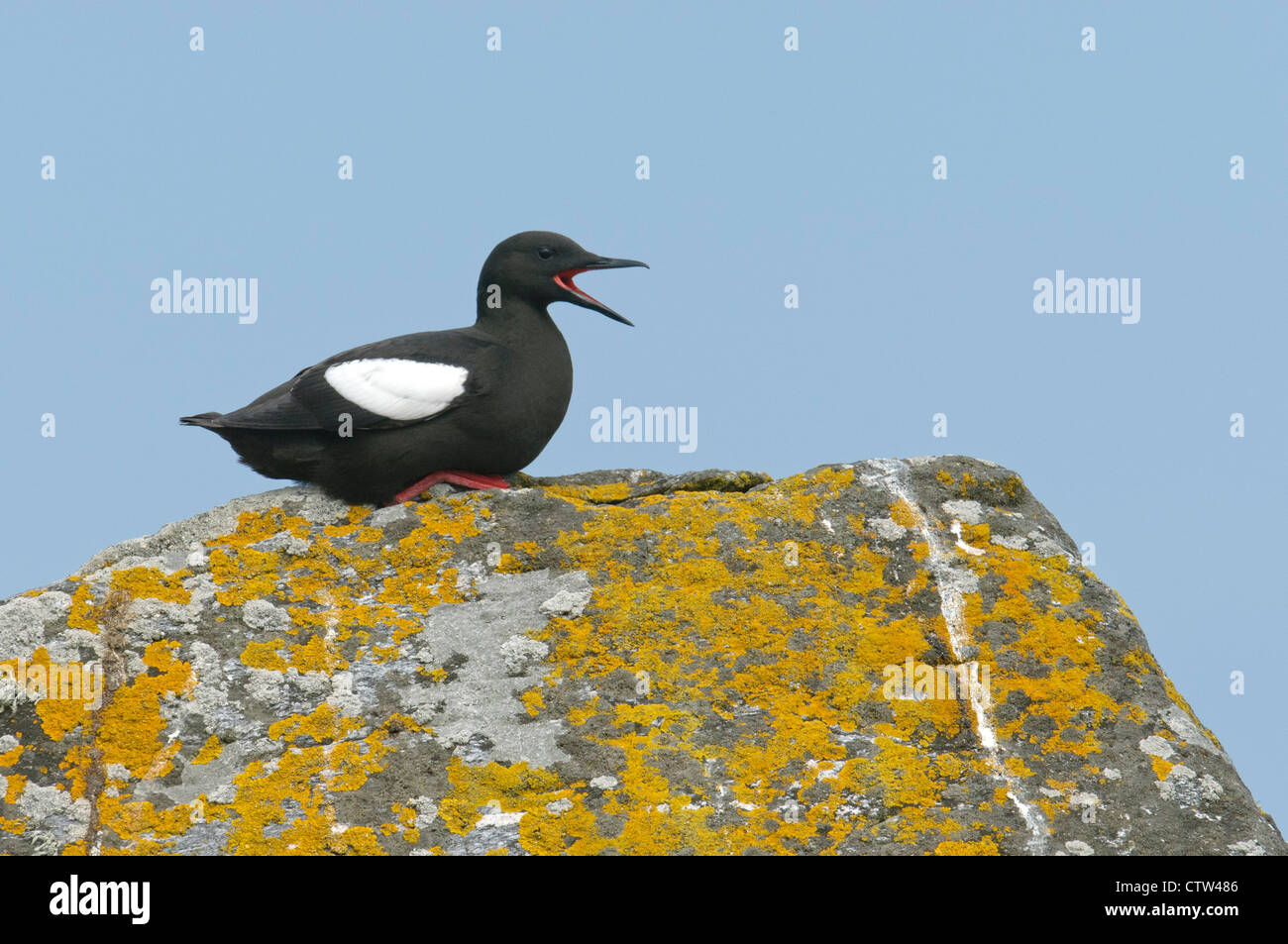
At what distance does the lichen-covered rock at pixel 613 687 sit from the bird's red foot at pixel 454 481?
537 millimetres

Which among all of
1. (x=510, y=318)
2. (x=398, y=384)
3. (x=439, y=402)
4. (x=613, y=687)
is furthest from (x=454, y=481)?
(x=613, y=687)

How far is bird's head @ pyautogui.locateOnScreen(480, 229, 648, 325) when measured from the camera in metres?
8.33

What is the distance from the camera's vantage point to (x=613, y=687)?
5.63 metres

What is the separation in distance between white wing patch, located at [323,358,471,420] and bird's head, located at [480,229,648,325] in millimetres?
810

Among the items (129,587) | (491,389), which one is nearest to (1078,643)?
(491,389)

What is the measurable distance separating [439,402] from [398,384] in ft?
0.84

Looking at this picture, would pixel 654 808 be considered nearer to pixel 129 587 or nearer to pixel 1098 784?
pixel 1098 784

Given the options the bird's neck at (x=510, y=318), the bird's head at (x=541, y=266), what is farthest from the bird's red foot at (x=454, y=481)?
the bird's head at (x=541, y=266)

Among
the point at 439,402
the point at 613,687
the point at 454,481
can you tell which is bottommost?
the point at 613,687

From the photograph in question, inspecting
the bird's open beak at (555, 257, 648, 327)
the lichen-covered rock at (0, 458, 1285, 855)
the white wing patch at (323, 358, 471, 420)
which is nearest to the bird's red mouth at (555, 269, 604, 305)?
the bird's open beak at (555, 257, 648, 327)

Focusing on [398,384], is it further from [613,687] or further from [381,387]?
[613,687]

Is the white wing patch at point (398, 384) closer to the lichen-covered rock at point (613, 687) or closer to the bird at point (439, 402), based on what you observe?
the bird at point (439, 402)

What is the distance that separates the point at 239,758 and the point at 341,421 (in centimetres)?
255
